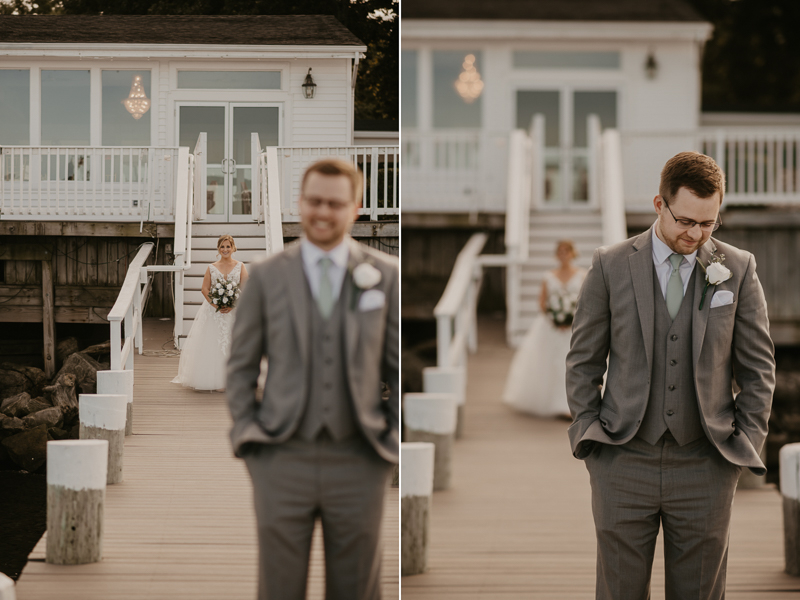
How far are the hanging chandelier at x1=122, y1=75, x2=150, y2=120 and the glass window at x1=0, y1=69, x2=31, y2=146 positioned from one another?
1.02ft

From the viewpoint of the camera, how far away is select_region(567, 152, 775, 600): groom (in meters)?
1.97

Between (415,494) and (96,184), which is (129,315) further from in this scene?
(415,494)

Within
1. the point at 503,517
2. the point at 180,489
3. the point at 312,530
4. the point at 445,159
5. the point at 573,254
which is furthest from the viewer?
the point at 445,159

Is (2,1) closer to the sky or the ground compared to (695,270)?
closer to the sky

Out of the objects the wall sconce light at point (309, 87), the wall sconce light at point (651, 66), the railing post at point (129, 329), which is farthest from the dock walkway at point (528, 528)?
the wall sconce light at point (651, 66)

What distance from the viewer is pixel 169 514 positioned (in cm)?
251

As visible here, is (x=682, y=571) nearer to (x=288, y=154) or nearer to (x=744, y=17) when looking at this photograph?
(x=288, y=154)

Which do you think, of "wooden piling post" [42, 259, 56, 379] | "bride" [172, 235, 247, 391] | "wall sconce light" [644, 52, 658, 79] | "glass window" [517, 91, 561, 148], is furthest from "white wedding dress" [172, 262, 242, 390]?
"wall sconce light" [644, 52, 658, 79]

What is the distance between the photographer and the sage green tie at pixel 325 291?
1954mm

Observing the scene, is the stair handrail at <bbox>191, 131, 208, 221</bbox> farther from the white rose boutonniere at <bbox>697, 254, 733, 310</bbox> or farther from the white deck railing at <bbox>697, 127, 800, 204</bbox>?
the white deck railing at <bbox>697, 127, 800, 204</bbox>

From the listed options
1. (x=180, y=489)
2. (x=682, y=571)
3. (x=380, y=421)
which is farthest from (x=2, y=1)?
(x=682, y=571)

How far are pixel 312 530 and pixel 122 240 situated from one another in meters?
1.22

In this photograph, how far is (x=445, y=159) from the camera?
859cm

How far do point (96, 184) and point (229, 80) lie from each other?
56 cm
